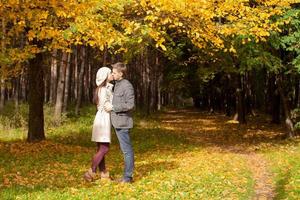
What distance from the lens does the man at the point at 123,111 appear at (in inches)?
408

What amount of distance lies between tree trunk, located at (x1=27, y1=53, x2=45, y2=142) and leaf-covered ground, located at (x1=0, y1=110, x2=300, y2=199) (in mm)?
560

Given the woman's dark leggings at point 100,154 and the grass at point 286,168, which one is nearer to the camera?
the grass at point 286,168

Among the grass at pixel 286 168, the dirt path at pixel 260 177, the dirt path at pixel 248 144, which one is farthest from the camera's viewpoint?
the dirt path at pixel 248 144

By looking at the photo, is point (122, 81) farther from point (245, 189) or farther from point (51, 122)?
point (51, 122)

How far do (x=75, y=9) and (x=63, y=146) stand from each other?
6103 millimetres

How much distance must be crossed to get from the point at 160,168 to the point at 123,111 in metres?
3.72

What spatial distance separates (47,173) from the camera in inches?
480

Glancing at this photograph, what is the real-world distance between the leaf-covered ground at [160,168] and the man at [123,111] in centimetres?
67

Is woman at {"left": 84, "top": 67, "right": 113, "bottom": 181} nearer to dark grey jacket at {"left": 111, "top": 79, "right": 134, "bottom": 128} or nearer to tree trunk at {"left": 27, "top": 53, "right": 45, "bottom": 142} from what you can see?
dark grey jacket at {"left": 111, "top": 79, "right": 134, "bottom": 128}

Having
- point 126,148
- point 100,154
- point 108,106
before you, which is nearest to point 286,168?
point 126,148

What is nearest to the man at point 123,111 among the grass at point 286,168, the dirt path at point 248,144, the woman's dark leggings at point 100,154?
the woman's dark leggings at point 100,154

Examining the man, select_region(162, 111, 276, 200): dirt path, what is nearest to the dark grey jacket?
the man

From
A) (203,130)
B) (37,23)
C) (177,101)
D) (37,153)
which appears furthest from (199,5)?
(177,101)

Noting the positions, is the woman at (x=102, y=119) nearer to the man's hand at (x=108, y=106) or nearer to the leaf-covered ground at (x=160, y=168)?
the man's hand at (x=108, y=106)
